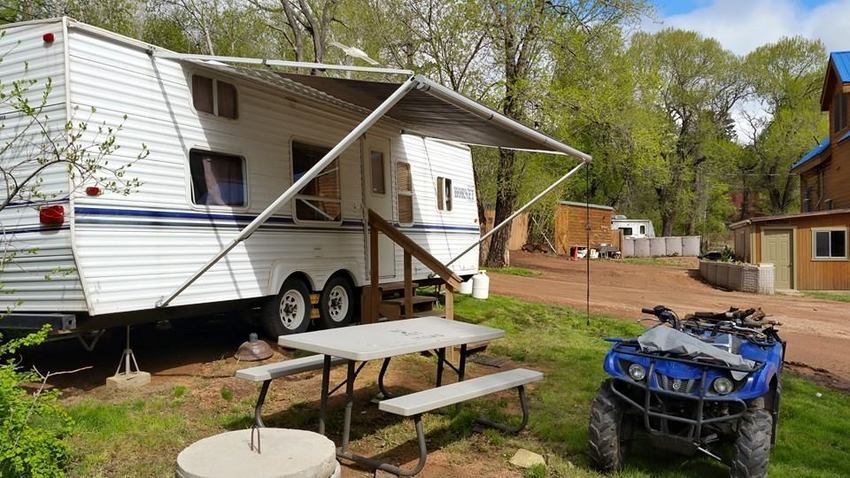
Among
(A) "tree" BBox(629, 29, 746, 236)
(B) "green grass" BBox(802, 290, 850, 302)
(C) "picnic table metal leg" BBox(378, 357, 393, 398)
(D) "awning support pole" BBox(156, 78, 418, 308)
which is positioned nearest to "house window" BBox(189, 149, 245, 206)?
(D) "awning support pole" BBox(156, 78, 418, 308)

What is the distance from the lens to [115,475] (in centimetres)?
416

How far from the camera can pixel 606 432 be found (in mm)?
4227

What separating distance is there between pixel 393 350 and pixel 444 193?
7.18 metres

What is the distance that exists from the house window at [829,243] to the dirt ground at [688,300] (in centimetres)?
264

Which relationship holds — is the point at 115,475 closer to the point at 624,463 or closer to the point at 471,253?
the point at 624,463

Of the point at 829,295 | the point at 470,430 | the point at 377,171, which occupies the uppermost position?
the point at 377,171

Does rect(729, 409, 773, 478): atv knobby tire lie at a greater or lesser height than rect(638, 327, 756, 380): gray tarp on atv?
lesser

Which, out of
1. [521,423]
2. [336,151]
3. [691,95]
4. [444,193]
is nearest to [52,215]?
[336,151]

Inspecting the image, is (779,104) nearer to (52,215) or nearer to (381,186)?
(381,186)

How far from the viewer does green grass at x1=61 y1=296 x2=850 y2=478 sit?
14.7ft

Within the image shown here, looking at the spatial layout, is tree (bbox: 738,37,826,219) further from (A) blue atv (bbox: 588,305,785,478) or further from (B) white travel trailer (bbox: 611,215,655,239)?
(A) blue atv (bbox: 588,305,785,478)

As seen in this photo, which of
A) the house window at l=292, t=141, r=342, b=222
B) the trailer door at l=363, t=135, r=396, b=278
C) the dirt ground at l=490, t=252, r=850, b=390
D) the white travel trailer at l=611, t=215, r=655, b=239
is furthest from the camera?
the white travel trailer at l=611, t=215, r=655, b=239

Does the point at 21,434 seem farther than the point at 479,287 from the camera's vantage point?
No

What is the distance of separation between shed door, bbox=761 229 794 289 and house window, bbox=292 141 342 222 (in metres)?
16.9
